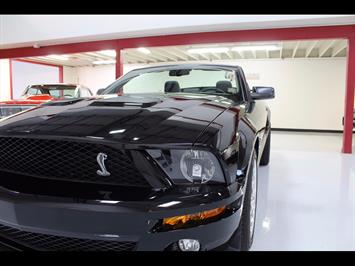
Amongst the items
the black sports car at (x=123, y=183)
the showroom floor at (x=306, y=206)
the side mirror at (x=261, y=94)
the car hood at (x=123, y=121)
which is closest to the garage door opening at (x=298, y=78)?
the showroom floor at (x=306, y=206)

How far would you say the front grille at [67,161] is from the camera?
40.9 inches

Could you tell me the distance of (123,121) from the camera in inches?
46.2

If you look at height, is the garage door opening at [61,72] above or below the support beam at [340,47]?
below

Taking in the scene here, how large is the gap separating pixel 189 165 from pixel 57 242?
54cm

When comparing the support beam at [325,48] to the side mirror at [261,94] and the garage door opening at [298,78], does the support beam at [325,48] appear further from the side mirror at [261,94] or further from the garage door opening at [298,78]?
the side mirror at [261,94]

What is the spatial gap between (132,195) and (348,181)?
3092 millimetres

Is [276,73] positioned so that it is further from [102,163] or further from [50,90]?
[102,163]

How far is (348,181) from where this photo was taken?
3.29 metres

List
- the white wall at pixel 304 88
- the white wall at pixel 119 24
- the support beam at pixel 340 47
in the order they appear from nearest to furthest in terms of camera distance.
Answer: the white wall at pixel 119 24 → the support beam at pixel 340 47 → the white wall at pixel 304 88

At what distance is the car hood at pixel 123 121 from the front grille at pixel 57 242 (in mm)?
350

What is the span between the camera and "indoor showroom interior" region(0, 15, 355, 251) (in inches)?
82.9

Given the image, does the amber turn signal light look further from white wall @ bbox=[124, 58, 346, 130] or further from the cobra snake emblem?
white wall @ bbox=[124, 58, 346, 130]
